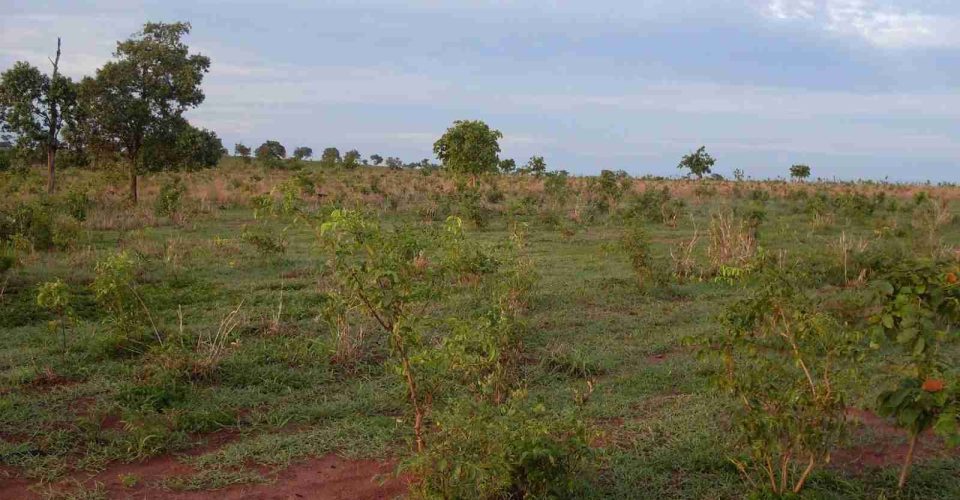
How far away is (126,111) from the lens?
1603 centimetres

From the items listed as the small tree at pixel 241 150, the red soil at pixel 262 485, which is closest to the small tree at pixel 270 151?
the small tree at pixel 241 150

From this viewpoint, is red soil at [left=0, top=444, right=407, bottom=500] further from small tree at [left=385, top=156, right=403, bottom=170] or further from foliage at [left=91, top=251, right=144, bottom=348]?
small tree at [left=385, top=156, right=403, bottom=170]

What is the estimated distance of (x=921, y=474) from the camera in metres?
4.21

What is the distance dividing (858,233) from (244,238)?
1128cm

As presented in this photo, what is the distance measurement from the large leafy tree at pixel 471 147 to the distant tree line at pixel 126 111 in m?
6.39

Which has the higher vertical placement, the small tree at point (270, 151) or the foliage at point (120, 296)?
the small tree at point (270, 151)

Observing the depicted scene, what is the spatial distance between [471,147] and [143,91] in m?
8.02

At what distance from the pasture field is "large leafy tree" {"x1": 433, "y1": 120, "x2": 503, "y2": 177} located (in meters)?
10.3

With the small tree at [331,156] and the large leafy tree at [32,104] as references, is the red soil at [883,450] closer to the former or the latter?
the large leafy tree at [32,104]

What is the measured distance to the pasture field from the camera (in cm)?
358

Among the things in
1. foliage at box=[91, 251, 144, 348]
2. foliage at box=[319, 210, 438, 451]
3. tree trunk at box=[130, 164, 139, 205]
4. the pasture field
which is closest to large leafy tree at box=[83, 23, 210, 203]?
tree trunk at box=[130, 164, 139, 205]

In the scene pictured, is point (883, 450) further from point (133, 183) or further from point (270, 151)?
point (270, 151)

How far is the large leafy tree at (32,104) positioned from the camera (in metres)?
16.3

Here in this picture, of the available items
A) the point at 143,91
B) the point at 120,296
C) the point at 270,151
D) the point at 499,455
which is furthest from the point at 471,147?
the point at 270,151
